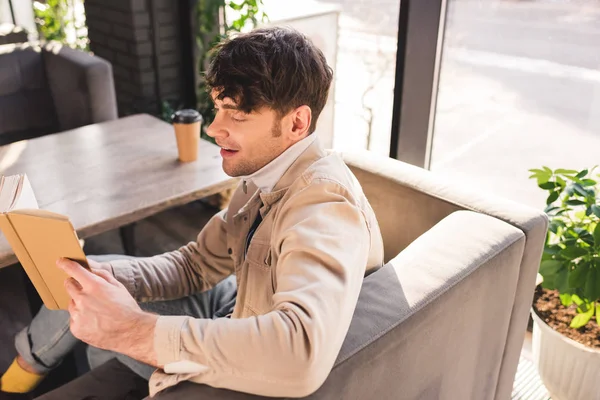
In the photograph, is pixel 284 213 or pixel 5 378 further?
pixel 5 378

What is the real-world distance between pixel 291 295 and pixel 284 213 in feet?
0.74

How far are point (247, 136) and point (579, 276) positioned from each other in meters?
0.96

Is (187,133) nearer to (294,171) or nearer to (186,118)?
(186,118)

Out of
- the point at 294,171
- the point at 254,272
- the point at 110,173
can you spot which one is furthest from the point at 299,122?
the point at 110,173

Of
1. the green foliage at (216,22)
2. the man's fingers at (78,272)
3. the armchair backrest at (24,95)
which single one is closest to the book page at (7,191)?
the man's fingers at (78,272)

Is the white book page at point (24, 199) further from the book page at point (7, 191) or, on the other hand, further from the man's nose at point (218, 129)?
the man's nose at point (218, 129)

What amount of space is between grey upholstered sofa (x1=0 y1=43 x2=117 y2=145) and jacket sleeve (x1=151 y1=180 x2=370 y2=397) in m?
2.04

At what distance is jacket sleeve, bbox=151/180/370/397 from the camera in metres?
0.89

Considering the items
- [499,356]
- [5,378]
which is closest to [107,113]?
[5,378]

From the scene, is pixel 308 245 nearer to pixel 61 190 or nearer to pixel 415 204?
pixel 415 204

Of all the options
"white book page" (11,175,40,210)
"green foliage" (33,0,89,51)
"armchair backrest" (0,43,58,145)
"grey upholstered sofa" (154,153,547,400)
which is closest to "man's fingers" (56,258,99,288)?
"white book page" (11,175,40,210)

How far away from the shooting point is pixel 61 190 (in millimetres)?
1775

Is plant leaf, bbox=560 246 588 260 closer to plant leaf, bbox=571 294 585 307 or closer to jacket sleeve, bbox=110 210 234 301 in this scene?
plant leaf, bbox=571 294 585 307

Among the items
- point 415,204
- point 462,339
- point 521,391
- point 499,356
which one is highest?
point 415,204
